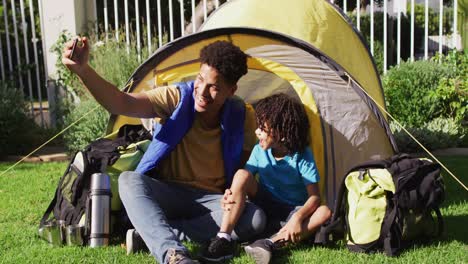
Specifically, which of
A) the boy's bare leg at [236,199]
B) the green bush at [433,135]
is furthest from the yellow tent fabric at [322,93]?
the green bush at [433,135]

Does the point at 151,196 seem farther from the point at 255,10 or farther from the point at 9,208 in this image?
the point at 255,10

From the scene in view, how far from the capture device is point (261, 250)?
9.87 ft

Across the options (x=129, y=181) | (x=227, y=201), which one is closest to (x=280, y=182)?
(x=227, y=201)

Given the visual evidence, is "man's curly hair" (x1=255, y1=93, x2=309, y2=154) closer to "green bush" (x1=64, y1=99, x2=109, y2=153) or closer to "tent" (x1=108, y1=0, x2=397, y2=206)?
"tent" (x1=108, y1=0, x2=397, y2=206)

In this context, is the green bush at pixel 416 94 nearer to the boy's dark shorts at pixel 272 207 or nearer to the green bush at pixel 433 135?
the green bush at pixel 433 135

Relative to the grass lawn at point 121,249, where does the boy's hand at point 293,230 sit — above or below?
above

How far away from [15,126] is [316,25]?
12.3 feet

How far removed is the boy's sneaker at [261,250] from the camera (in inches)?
117

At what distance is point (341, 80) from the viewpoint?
12.2 ft

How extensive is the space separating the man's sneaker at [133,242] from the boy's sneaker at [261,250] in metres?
0.60

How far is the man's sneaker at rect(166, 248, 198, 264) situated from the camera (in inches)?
109

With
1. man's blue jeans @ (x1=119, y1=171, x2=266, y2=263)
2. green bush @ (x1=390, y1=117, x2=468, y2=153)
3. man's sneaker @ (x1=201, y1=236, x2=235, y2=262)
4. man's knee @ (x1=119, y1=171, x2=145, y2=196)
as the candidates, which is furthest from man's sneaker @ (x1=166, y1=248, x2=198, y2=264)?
green bush @ (x1=390, y1=117, x2=468, y2=153)

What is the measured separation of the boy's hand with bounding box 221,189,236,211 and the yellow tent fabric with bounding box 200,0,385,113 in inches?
60.3

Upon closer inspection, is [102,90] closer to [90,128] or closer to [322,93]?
[322,93]
